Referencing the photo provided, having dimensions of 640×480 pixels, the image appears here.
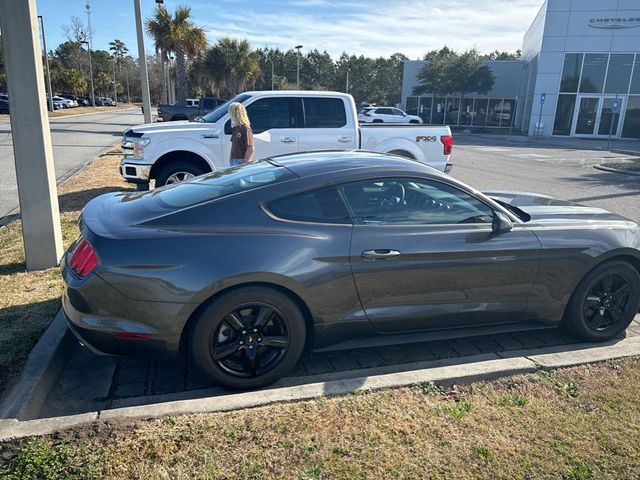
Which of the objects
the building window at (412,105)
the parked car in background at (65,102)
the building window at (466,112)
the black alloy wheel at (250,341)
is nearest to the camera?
the black alloy wheel at (250,341)

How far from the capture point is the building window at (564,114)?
114ft

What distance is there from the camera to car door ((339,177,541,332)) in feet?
11.6

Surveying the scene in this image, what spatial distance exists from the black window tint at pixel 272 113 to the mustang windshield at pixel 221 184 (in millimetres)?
4886

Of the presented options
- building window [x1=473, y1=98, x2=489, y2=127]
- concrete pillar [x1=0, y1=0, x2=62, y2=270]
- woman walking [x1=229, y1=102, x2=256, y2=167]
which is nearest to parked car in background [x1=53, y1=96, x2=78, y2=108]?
building window [x1=473, y1=98, x2=489, y2=127]

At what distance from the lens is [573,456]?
2707mm

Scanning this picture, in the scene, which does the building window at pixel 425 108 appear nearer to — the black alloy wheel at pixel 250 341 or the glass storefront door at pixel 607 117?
the glass storefront door at pixel 607 117

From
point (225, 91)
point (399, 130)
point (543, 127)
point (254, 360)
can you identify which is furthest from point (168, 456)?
point (225, 91)

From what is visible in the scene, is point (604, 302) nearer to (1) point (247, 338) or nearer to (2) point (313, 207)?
(2) point (313, 207)

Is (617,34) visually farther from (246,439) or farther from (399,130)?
(246,439)

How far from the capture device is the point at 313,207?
138 inches

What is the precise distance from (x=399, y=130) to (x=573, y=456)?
24.0 feet

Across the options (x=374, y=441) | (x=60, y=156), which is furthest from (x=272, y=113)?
(x=60, y=156)

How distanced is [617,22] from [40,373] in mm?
39147

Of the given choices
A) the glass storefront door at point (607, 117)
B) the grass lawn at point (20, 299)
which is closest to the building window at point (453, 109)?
the glass storefront door at point (607, 117)
